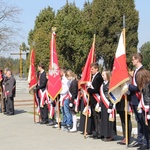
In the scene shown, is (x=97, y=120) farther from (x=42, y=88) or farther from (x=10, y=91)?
(x=10, y=91)

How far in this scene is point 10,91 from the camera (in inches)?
680

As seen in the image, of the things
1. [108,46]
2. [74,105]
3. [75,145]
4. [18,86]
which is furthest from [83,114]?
[108,46]

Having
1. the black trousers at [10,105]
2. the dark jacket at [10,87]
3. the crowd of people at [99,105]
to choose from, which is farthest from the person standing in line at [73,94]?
the black trousers at [10,105]

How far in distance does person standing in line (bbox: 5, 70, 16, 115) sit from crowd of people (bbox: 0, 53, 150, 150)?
3.21 m

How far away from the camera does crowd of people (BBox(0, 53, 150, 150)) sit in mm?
8906

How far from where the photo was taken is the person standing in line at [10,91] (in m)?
17.3

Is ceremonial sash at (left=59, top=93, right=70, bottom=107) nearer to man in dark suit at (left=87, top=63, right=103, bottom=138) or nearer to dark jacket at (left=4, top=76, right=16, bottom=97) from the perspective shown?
man in dark suit at (left=87, top=63, right=103, bottom=138)

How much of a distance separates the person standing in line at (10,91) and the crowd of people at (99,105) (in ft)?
10.5

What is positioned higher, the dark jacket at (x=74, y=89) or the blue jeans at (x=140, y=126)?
the dark jacket at (x=74, y=89)

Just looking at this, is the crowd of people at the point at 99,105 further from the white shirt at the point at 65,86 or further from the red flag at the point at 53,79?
the red flag at the point at 53,79

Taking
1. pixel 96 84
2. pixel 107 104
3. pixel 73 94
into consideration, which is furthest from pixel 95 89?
pixel 73 94

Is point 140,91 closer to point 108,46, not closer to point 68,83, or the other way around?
point 68,83

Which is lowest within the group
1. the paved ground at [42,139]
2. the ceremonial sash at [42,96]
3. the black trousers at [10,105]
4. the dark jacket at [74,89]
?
the paved ground at [42,139]

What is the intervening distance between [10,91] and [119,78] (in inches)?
344
